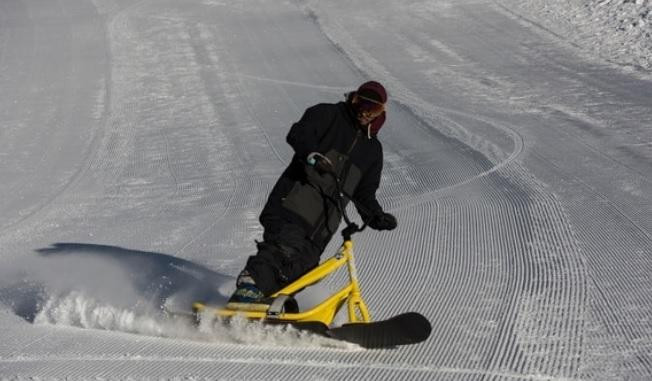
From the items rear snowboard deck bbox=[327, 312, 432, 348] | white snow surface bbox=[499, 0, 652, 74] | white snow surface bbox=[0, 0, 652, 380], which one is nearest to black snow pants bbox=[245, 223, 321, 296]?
white snow surface bbox=[0, 0, 652, 380]

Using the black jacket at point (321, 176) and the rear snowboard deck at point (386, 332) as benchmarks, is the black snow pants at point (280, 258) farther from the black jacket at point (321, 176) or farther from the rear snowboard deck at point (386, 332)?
the rear snowboard deck at point (386, 332)

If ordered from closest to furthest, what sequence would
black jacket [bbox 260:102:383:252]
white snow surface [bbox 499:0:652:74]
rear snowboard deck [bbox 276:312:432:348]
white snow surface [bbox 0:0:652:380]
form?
rear snowboard deck [bbox 276:312:432:348] < white snow surface [bbox 0:0:652:380] < black jacket [bbox 260:102:383:252] < white snow surface [bbox 499:0:652:74]

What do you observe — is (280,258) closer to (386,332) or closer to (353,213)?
(386,332)

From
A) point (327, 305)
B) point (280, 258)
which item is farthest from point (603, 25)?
point (327, 305)

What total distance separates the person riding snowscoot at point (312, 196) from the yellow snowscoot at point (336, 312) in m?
0.07

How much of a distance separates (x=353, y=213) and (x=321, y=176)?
3278 millimetres

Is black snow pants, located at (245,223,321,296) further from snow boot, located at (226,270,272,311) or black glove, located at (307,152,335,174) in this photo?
black glove, located at (307,152,335,174)

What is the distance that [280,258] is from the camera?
570 cm

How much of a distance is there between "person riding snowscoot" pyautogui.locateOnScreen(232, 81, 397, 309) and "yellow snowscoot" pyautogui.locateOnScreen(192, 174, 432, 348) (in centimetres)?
7

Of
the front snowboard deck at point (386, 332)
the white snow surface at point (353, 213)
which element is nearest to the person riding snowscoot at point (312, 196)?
the white snow surface at point (353, 213)

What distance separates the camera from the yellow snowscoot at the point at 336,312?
5281 millimetres

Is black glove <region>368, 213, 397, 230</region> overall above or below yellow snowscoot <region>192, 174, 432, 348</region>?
above

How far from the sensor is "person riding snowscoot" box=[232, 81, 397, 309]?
222 inches

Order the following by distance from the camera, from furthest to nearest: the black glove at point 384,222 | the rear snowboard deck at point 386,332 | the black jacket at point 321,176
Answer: the black jacket at point 321,176, the black glove at point 384,222, the rear snowboard deck at point 386,332
